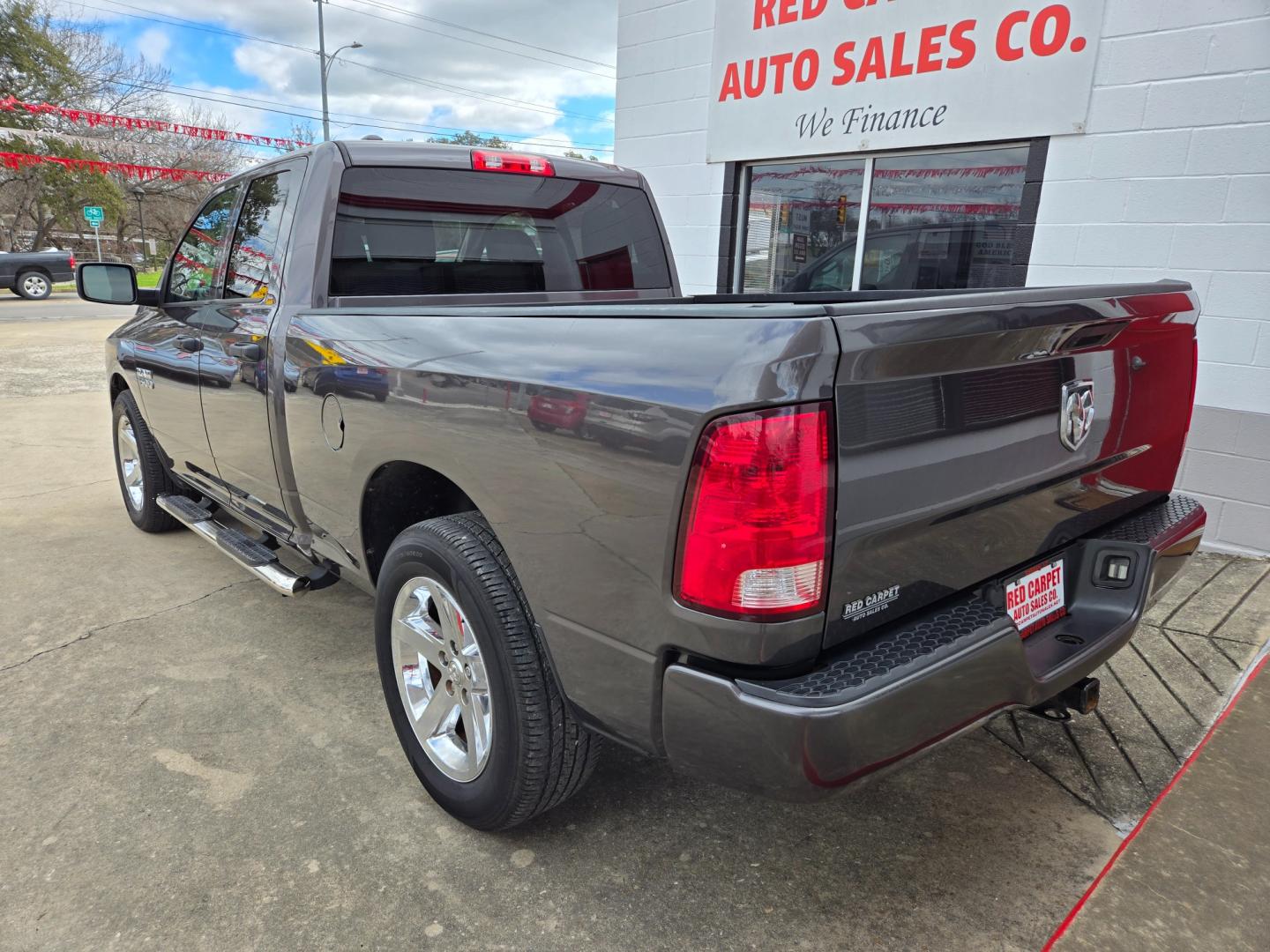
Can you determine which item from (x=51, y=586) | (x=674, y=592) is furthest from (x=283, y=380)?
(x=51, y=586)

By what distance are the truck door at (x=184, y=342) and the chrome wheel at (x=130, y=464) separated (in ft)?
1.83

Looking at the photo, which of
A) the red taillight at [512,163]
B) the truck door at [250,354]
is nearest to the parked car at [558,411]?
the truck door at [250,354]

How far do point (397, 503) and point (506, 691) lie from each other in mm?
896

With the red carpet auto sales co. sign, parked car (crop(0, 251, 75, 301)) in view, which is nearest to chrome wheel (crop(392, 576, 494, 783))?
the red carpet auto sales co. sign

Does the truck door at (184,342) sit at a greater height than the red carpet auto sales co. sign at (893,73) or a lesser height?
lesser

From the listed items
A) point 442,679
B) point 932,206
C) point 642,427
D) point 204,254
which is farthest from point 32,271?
point 642,427

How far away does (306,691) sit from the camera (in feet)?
10.4

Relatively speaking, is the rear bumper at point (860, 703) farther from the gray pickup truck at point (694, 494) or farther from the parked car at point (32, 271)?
the parked car at point (32, 271)

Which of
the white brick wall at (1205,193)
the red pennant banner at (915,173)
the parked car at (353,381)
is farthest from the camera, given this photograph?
the red pennant banner at (915,173)

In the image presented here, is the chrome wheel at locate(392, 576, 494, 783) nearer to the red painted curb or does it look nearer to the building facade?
the red painted curb

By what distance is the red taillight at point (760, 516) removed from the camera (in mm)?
1536

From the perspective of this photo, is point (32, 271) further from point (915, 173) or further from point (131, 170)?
point (915, 173)

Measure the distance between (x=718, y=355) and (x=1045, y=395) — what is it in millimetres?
889

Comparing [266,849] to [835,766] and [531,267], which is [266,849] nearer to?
[835,766]
